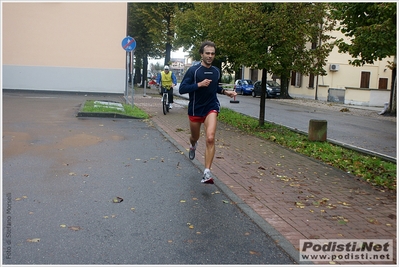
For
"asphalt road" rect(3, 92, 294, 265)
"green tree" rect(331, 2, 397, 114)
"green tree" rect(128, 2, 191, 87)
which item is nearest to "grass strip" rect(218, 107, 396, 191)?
"green tree" rect(331, 2, 397, 114)

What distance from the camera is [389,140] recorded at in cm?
1320

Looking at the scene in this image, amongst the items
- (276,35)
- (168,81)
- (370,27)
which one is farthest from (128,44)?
(370,27)

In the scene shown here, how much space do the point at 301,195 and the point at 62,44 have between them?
25.3m

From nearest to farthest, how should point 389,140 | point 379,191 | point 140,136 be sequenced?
point 379,191, point 140,136, point 389,140

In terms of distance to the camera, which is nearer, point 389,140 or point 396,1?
point 396,1

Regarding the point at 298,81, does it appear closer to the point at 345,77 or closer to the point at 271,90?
the point at 345,77

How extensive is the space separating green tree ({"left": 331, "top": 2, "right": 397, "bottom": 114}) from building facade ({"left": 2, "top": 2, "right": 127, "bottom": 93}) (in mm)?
21804

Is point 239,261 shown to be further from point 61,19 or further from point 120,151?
point 61,19

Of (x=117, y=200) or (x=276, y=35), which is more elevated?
(x=276, y=35)

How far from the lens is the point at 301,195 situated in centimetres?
621

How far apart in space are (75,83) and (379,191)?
25216 mm

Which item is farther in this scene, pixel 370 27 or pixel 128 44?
pixel 128 44

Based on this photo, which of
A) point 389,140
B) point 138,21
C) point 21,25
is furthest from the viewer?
point 138,21

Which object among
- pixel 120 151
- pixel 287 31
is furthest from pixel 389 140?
pixel 120 151
